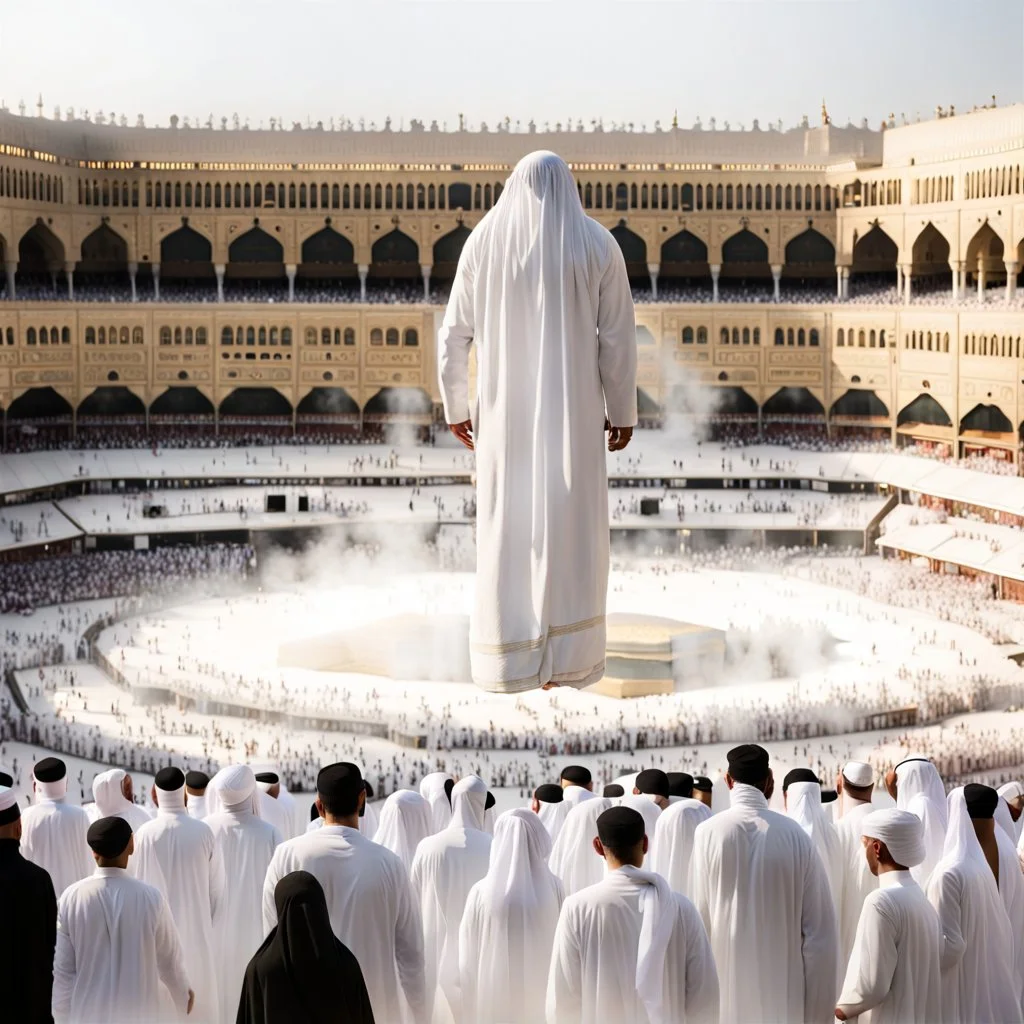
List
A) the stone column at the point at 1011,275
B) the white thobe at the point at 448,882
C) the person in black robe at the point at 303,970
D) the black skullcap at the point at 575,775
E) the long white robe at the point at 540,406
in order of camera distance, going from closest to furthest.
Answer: the person in black robe at the point at 303,970, the long white robe at the point at 540,406, the white thobe at the point at 448,882, the black skullcap at the point at 575,775, the stone column at the point at 1011,275

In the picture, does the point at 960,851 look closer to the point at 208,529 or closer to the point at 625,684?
the point at 625,684

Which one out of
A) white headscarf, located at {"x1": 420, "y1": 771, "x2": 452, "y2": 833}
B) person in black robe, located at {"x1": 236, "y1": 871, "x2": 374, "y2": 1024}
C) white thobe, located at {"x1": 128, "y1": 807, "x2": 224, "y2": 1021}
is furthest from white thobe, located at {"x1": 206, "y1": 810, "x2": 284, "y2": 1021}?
person in black robe, located at {"x1": 236, "y1": 871, "x2": 374, "y2": 1024}

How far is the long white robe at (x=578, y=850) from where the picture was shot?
28.8 feet

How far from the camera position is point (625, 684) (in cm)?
2317

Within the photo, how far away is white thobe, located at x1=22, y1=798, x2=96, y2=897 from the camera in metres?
8.96

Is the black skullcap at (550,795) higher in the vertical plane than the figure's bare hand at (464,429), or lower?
lower

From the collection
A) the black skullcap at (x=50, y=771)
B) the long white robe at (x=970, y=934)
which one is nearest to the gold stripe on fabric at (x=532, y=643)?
the long white robe at (x=970, y=934)

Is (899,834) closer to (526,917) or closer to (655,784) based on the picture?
(526,917)

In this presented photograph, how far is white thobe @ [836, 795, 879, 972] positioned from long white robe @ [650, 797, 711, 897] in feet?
3.25

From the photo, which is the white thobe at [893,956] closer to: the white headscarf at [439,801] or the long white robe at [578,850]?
the long white robe at [578,850]

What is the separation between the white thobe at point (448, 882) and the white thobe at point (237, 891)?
0.77 meters

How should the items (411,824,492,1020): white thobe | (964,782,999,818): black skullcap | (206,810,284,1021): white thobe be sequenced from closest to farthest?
1. (964,782,999,818): black skullcap
2. (411,824,492,1020): white thobe
3. (206,810,284,1021): white thobe

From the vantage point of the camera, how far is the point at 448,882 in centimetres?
816

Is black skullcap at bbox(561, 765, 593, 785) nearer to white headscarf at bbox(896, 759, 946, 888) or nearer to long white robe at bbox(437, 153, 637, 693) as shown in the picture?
white headscarf at bbox(896, 759, 946, 888)
